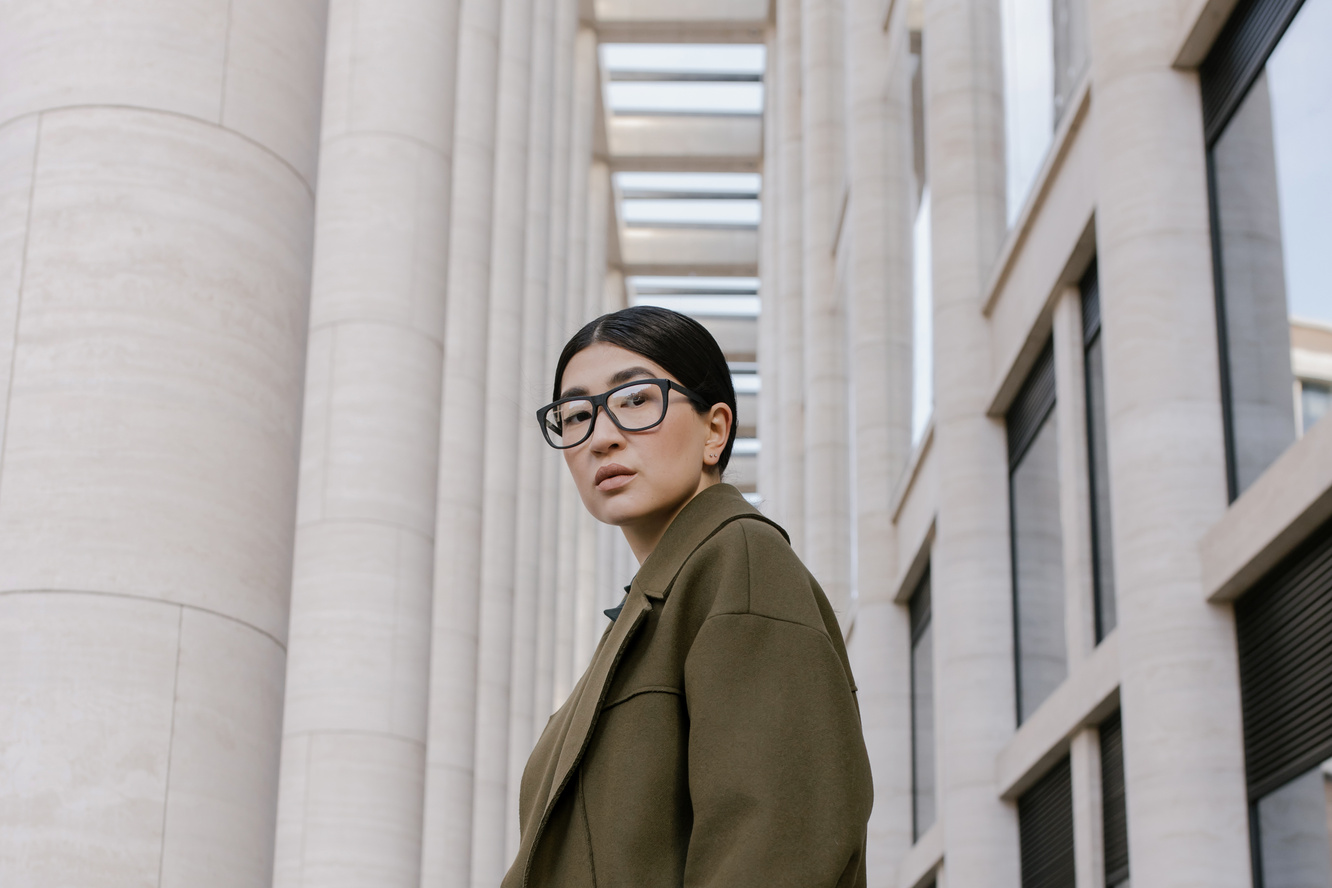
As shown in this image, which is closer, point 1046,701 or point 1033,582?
point 1046,701

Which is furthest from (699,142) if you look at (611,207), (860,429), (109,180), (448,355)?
(109,180)

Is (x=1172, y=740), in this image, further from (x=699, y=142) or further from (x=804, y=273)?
(x=699, y=142)

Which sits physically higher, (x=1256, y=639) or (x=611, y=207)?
(x=611, y=207)

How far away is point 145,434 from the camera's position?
470cm

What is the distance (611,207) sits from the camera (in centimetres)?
5097

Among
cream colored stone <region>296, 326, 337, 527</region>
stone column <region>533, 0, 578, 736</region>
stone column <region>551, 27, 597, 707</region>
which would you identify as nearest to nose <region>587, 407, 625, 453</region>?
cream colored stone <region>296, 326, 337, 527</region>

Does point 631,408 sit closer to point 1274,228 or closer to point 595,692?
point 595,692

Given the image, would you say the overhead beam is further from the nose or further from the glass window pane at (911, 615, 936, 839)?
the nose

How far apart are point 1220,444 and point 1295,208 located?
181 centimetres

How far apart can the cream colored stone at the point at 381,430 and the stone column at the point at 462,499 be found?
5.77 m

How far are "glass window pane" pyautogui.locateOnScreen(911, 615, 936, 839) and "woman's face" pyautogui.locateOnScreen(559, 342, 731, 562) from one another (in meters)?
21.8

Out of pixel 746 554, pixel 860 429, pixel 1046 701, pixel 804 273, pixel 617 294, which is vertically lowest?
pixel 746 554

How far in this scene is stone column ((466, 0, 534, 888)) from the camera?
24859 millimetres

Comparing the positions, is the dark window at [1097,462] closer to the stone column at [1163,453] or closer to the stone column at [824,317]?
the stone column at [1163,453]
